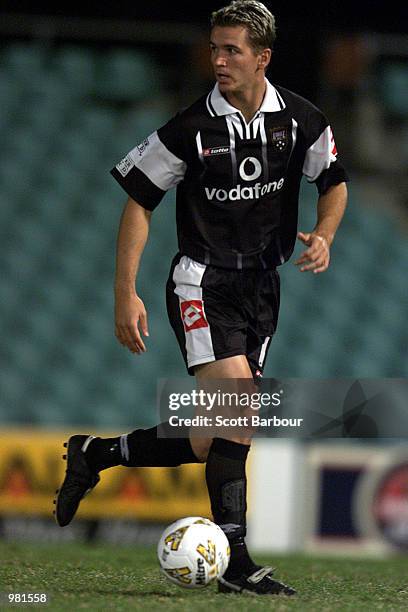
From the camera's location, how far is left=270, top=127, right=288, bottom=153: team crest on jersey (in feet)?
14.6

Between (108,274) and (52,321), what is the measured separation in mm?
641

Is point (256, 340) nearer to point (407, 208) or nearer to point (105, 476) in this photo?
point (105, 476)

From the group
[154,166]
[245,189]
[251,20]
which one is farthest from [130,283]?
[251,20]

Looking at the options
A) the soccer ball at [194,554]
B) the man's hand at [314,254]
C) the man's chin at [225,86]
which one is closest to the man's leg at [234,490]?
the soccer ball at [194,554]

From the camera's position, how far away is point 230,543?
13.8 feet

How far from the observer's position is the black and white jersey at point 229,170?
4.39 meters

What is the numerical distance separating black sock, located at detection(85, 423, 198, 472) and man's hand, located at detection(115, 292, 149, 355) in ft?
1.54

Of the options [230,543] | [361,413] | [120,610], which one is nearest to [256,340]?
[230,543]

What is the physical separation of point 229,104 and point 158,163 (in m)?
0.33

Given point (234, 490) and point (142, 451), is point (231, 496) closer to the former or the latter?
point (234, 490)

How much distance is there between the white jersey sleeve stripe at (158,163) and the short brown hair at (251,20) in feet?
1.53

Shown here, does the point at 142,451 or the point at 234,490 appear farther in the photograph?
the point at 142,451

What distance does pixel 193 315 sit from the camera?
4.39m

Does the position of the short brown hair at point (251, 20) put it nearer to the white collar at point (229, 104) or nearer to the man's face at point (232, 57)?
the man's face at point (232, 57)
